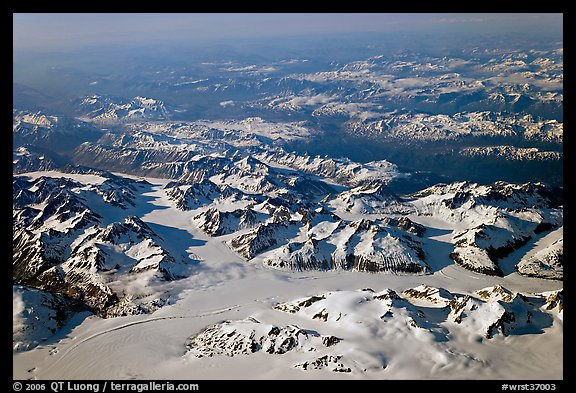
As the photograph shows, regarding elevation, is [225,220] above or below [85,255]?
below

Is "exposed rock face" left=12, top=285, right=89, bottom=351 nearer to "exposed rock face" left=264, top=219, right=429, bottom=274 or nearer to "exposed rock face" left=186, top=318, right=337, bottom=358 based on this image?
"exposed rock face" left=186, top=318, right=337, bottom=358

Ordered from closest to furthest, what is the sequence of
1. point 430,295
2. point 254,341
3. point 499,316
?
point 499,316 < point 254,341 < point 430,295

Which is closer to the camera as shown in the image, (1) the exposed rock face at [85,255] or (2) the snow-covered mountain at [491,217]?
(1) the exposed rock face at [85,255]

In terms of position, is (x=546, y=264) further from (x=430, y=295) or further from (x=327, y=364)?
(x=327, y=364)

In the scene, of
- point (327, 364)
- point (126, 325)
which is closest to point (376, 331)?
point (327, 364)

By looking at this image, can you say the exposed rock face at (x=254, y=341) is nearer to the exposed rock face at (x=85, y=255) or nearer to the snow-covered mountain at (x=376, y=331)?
the snow-covered mountain at (x=376, y=331)

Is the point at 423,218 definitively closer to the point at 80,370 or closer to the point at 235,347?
the point at 235,347

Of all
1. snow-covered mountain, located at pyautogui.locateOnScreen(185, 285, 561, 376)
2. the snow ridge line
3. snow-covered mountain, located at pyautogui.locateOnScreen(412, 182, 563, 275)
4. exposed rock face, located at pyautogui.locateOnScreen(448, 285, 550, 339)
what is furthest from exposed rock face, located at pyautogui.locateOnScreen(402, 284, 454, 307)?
the snow ridge line

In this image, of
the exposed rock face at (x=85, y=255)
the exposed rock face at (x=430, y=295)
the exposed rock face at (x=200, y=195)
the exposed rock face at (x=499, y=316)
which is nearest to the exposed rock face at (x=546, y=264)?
the exposed rock face at (x=499, y=316)
